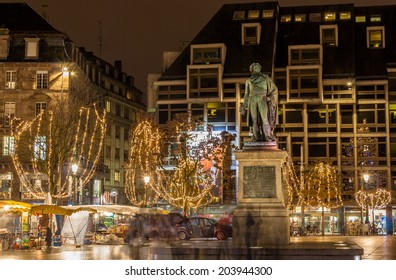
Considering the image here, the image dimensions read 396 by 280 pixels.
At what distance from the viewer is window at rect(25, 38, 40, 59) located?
65.8 metres

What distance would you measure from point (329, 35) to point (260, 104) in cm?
5475

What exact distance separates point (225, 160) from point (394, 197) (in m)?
21.7

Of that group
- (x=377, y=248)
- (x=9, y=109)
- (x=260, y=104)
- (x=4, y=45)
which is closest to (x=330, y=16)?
(x=4, y=45)

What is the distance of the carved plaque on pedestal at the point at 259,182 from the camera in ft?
70.9

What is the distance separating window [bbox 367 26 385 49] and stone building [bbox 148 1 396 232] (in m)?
0.10

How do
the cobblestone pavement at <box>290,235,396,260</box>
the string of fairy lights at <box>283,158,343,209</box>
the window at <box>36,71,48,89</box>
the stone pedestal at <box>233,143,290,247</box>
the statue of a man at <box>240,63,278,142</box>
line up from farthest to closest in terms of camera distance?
the window at <box>36,71,48,89</box> < the string of fairy lights at <box>283,158,343,209</box> < the statue of a man at <box>240,63,278,142</box> < the cobblestone pavement at <box>290,235,396,260</box> < the stone pedestal at <box>233,143,290,247</box>

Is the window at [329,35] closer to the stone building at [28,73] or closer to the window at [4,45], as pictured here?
the stone building at [28,73]

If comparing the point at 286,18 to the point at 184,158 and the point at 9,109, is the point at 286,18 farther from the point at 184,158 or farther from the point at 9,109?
the point at 184,158

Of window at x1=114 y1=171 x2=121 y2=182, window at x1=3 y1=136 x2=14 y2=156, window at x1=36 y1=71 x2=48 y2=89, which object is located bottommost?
window at x1=114 y1=171 x2=121 y2=182

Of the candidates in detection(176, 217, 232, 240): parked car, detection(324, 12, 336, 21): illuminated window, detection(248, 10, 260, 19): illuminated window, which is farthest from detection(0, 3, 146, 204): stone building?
detection(324, 12, 336, 21): illuminated window

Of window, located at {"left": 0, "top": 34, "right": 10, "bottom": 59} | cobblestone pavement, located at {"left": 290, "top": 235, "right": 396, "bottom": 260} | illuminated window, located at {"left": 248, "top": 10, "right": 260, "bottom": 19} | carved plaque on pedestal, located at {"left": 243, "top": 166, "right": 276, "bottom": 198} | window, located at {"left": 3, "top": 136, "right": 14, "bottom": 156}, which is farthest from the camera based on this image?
illuminated window, located at {"left": 248, "top": 10, "right": 260, "bottom": 19}

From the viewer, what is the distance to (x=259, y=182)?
21.7 meters

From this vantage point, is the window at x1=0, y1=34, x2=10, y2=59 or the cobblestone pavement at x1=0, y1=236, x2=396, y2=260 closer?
the cobblestone pavement at x1=0, y1=236, x2=396, y2=260

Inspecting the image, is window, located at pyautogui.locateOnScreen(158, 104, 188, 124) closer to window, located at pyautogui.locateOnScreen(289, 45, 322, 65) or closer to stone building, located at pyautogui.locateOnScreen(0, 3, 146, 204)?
stone building, located at pyautogui.locateOnScreen(0, 3, 146, 204)
